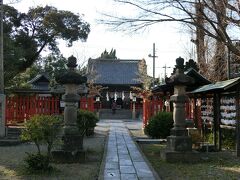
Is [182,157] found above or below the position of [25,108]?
below

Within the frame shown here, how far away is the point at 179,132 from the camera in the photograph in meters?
13.2

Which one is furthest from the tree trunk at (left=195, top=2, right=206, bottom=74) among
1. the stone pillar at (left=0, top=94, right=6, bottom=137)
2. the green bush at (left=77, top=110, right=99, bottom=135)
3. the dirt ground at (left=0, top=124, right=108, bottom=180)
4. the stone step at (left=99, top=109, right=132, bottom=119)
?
the stone step at (left=99, top=109, right=132, bottom=119)

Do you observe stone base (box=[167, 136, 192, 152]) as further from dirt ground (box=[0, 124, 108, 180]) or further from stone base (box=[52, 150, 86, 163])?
stone base (box=[52, 150, 86, 163])

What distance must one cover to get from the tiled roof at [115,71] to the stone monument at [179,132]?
4745 cm

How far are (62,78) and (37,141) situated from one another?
2.66 meters

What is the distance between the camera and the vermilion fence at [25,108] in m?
25.2

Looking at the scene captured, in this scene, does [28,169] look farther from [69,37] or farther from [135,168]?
[69,37]

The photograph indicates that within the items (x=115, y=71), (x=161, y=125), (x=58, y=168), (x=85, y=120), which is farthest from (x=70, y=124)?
(x=115, y=71)

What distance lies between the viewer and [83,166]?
466 inches

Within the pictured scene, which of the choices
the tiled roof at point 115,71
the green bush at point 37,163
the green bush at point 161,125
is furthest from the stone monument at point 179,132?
the tiled roof at point 115,71

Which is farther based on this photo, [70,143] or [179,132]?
[179,132]

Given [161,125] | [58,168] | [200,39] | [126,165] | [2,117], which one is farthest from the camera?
[200,39]

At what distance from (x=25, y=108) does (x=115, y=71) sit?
40382 millimetres

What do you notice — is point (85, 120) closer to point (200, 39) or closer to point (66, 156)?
point (200, 39)
